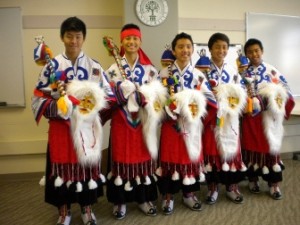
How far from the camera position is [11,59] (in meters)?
3.11

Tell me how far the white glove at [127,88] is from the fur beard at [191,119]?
Result: 35cm

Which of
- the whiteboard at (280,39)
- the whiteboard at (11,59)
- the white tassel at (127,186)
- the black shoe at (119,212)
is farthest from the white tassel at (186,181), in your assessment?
the whiteboard at (280,39)

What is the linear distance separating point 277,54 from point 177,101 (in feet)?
9.02

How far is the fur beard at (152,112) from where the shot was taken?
78.0 inches

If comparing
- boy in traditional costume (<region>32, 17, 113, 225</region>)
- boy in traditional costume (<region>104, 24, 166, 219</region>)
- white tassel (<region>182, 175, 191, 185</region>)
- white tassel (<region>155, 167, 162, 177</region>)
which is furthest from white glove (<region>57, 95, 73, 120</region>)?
white tassel (<region>182, 175, 191, 185</region>)

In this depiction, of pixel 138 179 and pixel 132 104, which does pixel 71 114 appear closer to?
pixel 132 104

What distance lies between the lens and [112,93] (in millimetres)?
1944

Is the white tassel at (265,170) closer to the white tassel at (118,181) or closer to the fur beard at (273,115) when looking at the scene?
the fur beard at (273,115)

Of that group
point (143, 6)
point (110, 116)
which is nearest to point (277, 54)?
point (143, 6)

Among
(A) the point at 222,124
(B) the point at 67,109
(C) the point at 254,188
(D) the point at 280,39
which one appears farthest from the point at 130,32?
(D) the point at 280,39

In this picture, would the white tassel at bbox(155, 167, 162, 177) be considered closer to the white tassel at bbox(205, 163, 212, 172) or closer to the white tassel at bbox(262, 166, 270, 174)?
the white tassel at bbox(205, 163, 212, 172)

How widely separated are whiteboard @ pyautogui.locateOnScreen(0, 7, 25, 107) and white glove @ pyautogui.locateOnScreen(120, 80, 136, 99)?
1799 mm

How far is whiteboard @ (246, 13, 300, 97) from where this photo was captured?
383 cm

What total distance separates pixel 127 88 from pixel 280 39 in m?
3.14
